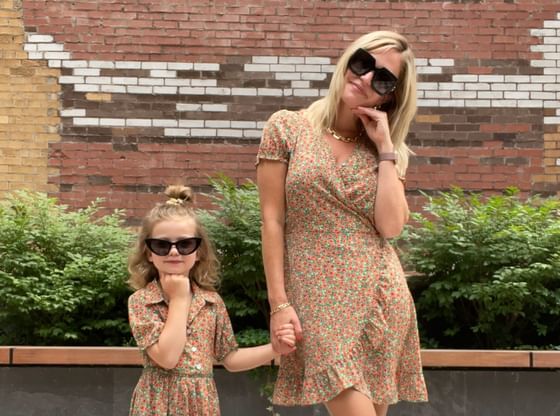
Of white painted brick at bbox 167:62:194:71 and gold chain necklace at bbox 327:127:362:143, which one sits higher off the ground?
white painted brick at bbox 167:62:194:71

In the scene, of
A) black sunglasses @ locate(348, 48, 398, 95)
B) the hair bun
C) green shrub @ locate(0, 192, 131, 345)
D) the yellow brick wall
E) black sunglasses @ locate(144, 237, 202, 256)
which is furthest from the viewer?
the yellow brick wall

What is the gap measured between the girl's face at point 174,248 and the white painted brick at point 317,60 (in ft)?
14.3

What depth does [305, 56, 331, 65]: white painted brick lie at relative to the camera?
7.66 m

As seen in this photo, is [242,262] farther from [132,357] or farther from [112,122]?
[112,122]

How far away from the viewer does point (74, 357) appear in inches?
195

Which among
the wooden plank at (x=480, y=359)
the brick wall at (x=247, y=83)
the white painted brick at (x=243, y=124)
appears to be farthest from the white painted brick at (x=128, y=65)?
the wooden plank at (x=480, y=359)

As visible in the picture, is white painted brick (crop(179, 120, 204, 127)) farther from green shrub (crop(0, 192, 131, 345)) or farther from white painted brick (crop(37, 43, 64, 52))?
green shrub (crop(0, 192, 131, 345))

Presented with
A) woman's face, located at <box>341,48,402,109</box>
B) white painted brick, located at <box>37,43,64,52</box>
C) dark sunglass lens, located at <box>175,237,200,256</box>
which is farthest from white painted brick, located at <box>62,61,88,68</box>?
woman's face, located at <box>341,48,402,109</box>

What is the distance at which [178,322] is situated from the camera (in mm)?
3342

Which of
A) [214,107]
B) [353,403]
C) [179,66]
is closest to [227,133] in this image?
[214,107]

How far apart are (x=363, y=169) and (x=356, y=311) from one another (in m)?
0.56

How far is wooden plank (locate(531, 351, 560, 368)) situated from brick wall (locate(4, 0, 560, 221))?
2.84 m

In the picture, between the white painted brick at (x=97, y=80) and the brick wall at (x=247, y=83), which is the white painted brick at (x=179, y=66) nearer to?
the brick wall at (x=247, y=83)

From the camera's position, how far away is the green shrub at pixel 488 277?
5309 mm
